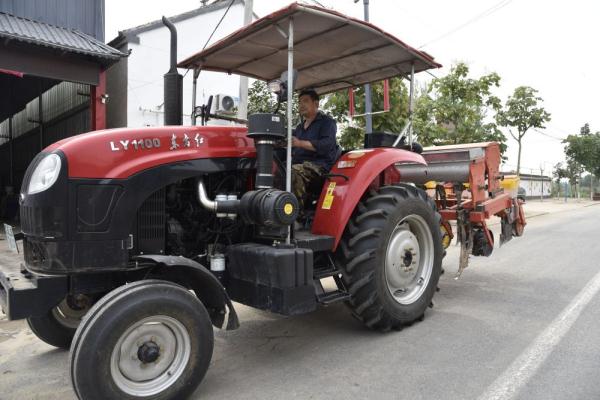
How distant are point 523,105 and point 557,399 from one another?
19.5m

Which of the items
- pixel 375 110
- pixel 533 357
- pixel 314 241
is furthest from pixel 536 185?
pixel 314 241

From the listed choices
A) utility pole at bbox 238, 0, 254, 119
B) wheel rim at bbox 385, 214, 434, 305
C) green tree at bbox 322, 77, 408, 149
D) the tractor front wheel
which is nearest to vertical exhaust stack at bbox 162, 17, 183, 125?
the tractor front wheel

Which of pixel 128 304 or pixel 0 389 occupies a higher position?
pixel 128 304

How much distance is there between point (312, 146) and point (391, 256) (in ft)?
3.81

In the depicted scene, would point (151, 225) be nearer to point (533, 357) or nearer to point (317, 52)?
point (317, 52)

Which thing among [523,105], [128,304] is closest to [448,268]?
[128,304]

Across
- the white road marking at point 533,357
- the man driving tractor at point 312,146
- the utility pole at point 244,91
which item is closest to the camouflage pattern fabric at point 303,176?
the man driving tractor at point 312,146

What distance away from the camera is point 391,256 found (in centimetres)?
408

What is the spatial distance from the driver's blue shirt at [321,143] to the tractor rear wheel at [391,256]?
0.50 m

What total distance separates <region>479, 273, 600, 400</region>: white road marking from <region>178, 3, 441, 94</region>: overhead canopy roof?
2.60m

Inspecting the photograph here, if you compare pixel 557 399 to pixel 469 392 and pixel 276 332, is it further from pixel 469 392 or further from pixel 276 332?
pixel 276 332

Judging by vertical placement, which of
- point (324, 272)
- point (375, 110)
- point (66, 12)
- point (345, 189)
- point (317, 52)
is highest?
point (66, 12)

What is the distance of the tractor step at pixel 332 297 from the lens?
3470 mm

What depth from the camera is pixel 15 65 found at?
31.1ft
